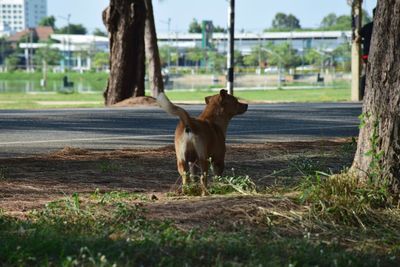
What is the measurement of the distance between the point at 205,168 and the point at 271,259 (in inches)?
109

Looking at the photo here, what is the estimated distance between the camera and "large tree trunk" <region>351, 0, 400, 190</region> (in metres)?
7.60

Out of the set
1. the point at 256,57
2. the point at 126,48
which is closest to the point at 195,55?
the point at 256,57

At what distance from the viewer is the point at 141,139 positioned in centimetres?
1447

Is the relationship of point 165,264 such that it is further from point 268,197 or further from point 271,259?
point 268,197

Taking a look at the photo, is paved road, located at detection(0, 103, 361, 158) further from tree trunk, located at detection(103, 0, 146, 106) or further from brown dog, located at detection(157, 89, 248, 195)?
tree trunk, located at detection(103, 0, 146, 106)

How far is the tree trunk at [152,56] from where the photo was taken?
31.5 meters

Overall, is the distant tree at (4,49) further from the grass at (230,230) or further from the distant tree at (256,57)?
the grass at (230,230)

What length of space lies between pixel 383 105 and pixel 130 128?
30.6 feet

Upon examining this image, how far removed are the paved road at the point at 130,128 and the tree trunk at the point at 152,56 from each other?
920cm

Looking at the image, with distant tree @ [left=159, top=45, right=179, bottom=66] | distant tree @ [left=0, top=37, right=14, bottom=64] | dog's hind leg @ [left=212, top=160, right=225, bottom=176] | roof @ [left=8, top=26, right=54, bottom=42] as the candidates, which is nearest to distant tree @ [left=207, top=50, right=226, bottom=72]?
distant tree @ [left=159, top=45, right=179, bottom=66]

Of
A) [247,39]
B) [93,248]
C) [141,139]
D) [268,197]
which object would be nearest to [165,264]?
[93,248]

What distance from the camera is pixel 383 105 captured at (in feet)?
25.3

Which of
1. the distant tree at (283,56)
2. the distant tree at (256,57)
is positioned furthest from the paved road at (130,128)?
the distant tree at (256,57)

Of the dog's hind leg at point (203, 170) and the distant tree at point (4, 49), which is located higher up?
the distant tree at point (4, 49)
